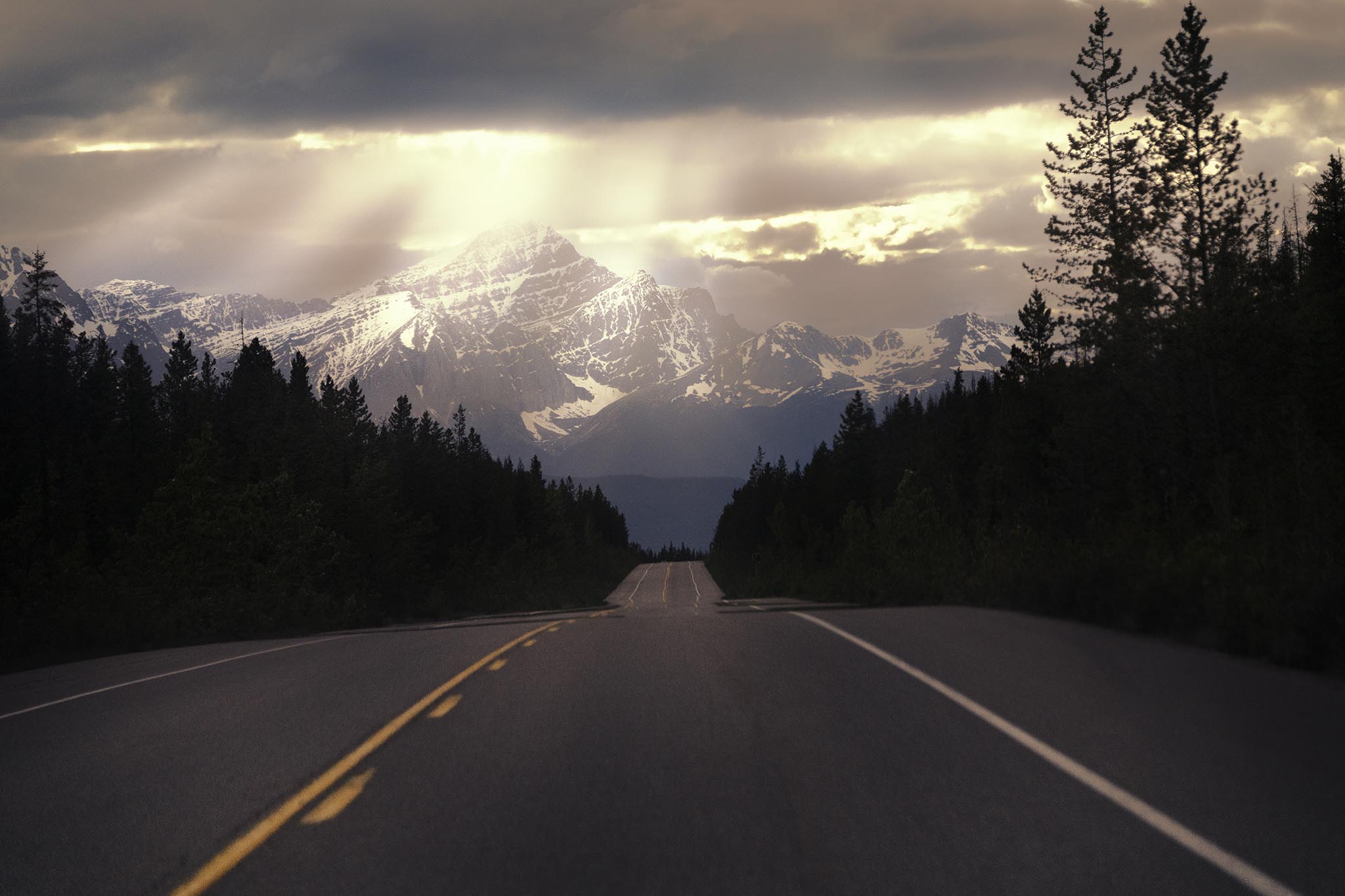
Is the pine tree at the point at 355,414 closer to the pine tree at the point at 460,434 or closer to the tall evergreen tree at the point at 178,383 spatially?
the tall evergreen tree at the point at 178,383

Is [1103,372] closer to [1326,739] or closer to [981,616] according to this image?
[981,616]

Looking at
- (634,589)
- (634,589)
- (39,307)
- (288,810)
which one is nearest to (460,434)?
(634,589)

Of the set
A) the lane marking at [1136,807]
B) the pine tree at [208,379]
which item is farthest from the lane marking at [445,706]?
the pine tree at [208,379]

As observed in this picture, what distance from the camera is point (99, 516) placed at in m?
72.1

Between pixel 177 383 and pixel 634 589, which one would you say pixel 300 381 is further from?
pixel 634 589

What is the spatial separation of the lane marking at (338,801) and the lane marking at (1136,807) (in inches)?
167

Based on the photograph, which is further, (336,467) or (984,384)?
(984,384)

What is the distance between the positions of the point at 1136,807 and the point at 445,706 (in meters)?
6.08

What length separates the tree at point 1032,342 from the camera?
67688mm

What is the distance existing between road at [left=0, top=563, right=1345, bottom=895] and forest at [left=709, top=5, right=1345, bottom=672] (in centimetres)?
226

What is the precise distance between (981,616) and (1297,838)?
12441 mm

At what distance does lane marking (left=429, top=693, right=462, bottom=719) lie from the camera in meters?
9.83

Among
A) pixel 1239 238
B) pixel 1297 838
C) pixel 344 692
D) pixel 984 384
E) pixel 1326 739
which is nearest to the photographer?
pixel 1297 838

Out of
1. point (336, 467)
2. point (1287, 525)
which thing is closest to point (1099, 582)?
point (1287, 525)
